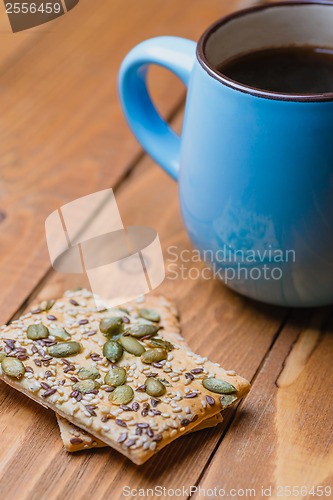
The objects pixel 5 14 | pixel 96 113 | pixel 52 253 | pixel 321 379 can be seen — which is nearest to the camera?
pixel 321 379

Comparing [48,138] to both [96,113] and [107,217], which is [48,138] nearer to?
[96,113]

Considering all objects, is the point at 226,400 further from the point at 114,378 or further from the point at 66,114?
the point at 66,114

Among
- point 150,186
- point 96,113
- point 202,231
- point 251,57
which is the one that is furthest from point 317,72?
point 96,113

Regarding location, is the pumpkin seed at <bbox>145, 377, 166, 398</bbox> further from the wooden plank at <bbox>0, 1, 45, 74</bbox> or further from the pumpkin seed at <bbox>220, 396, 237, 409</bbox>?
the wooden plank at <bbox>0, 1, 45, 74</bbox>

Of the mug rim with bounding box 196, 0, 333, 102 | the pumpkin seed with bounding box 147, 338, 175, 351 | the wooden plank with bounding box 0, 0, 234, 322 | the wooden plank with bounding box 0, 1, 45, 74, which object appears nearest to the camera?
the mug rim with bounding box 196, 0, 333, 102

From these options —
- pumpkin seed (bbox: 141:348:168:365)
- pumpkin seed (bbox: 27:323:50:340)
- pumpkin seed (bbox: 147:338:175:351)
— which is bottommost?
pumpkin seed (bbox: 147:338:175:351)

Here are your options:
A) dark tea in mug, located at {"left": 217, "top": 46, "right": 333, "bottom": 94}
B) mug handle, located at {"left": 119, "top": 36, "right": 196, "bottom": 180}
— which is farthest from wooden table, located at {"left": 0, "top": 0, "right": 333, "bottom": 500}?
dark tea in mug, located at {"left": 217, "top": 46, "right": 333, "bottom": 94}

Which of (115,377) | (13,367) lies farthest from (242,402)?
(13,367)
